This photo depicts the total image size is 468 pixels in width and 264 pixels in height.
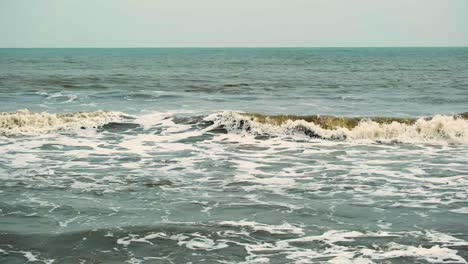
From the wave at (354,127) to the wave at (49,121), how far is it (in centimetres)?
473

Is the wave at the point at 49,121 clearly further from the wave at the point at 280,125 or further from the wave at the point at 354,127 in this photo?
the wave at the point at 354,127

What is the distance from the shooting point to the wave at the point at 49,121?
2178cm

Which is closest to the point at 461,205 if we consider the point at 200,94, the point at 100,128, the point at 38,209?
the point at 38,209

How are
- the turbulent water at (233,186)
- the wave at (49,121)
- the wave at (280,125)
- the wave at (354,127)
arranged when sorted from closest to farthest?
A: the turbulent water at (233,186) < the wave at (354,127) < the wave at (280,125) < the wave at (49,121)

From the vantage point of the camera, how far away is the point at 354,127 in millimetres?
22297

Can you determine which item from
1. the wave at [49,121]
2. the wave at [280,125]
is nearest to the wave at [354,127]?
the wave at [280,125]

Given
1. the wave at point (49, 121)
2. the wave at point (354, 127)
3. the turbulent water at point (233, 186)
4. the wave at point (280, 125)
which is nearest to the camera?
the turbulent water at point (233, 186)

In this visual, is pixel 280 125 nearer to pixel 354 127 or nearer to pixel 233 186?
pixel 354 127

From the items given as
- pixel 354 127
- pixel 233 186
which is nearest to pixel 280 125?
pixel 354 127

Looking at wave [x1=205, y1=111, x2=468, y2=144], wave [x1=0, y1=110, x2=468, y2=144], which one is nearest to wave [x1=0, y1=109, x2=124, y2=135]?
wave [x1=0, y1=110, x2=468, y2=144]

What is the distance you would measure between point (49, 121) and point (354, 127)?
40.8 feet

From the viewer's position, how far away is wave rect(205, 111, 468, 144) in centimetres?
2034

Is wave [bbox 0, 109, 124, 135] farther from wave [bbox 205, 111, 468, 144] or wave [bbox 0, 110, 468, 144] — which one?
wave [bbox 205, 111, 468, 144]

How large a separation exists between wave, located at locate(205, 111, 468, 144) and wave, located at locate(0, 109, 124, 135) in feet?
15.5
